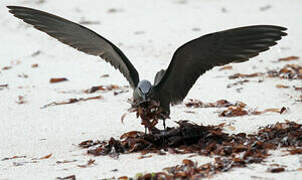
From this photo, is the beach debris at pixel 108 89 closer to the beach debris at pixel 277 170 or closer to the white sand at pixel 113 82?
the white sand at pixel 113 82

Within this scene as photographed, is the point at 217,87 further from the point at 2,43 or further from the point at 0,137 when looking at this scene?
the point at 2,43

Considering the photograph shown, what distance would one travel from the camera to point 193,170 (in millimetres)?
3234

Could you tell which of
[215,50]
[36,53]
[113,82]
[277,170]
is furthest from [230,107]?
[36,53]

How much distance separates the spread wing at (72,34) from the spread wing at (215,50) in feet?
1.45

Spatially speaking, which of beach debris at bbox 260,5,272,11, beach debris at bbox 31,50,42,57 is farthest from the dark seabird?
beach debris at bbox 260,5,272,11

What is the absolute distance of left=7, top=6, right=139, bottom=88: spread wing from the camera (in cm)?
463

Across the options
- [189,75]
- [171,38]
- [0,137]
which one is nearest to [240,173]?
[189,75]

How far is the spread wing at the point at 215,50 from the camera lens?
13.3ft

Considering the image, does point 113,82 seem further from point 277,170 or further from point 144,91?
point 277,170

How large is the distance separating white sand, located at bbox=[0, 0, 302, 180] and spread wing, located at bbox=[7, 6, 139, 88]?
0.65 meters

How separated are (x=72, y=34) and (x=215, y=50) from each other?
1.43 m

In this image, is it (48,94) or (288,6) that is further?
(288,6)

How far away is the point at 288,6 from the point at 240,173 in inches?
282

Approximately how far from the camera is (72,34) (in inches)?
189
